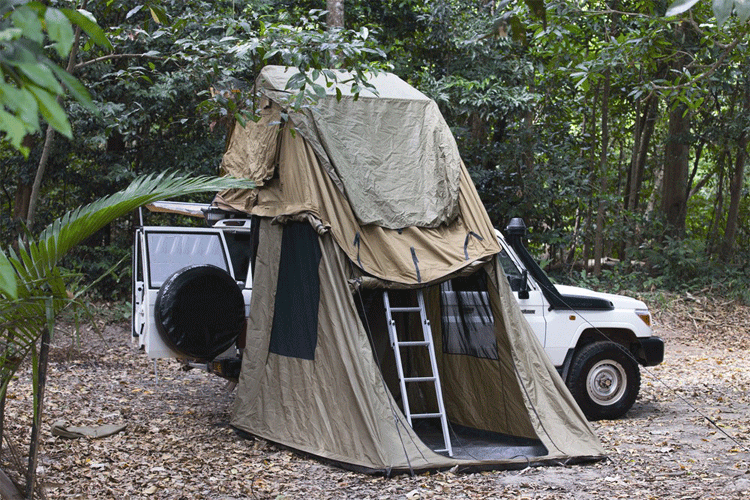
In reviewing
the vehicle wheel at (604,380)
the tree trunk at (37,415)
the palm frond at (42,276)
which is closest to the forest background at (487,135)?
the vehicle wheel at (604,380)

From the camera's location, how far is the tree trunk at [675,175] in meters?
18.0

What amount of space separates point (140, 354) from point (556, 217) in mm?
9305

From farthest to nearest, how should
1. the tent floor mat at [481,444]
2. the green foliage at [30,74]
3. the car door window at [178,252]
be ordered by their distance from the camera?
the car door window at [178,252], the tent floor mat at [481,444], the green foliage at [30,74]

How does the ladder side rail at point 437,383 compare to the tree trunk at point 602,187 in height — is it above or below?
below

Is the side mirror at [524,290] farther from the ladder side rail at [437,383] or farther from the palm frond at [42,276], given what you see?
the palm frond at [42,276]

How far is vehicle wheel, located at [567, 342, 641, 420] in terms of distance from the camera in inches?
309

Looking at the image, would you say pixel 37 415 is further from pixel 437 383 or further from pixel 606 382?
pixel 606 382

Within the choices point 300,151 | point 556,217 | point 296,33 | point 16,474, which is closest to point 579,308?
point 300,151

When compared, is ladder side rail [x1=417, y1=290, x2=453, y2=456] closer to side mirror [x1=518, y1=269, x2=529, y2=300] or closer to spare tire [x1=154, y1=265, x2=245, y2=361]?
side mirror [x1=518, y1=269, x2=529, y2=300]

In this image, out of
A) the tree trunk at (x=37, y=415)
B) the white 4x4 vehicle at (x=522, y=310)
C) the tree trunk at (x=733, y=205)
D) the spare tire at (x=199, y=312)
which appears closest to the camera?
the tree trunk at (x=37, y=415)

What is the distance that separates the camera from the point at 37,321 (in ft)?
12.3

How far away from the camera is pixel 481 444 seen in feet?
22.1

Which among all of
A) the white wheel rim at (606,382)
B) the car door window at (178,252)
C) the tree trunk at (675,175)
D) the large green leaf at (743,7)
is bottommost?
the white wheel rim at (606,382)

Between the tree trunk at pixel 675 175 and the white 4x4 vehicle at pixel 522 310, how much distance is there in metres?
10.6
